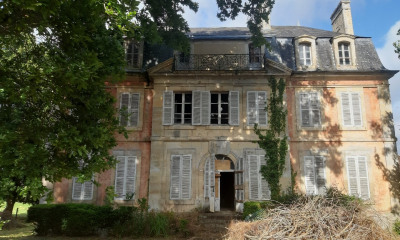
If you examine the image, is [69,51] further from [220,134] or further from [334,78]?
[334,78]

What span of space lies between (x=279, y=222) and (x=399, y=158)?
12.3m

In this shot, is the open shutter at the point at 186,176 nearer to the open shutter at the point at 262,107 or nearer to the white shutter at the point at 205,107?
the white shutter at the point at 205,107

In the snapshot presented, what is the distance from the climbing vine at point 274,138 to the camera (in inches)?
483

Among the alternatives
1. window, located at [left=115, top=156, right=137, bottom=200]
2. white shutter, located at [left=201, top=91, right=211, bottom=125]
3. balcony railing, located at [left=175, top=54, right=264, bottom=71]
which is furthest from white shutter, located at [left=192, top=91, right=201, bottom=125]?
window, located at [left=115, top=156, right=137, bottom=200]

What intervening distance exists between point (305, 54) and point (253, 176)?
6.33 m

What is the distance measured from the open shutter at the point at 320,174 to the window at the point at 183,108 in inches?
229

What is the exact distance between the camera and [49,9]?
4.72 metres

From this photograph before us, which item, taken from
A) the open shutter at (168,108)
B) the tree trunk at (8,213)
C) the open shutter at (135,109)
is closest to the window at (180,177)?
the open shutter at (168,108)

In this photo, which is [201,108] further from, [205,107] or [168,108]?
[168,108]

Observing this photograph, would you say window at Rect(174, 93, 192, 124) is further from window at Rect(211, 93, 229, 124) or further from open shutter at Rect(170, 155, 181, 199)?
open shutter at Rect(170, 155, 181, 199)

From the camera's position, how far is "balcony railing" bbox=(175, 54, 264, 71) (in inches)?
529

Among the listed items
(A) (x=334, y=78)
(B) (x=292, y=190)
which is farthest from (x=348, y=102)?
(B) (x=292, y=190)

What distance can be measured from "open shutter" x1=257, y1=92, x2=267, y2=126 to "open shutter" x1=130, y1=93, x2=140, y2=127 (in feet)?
17.8

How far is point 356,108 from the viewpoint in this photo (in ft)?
43.7
